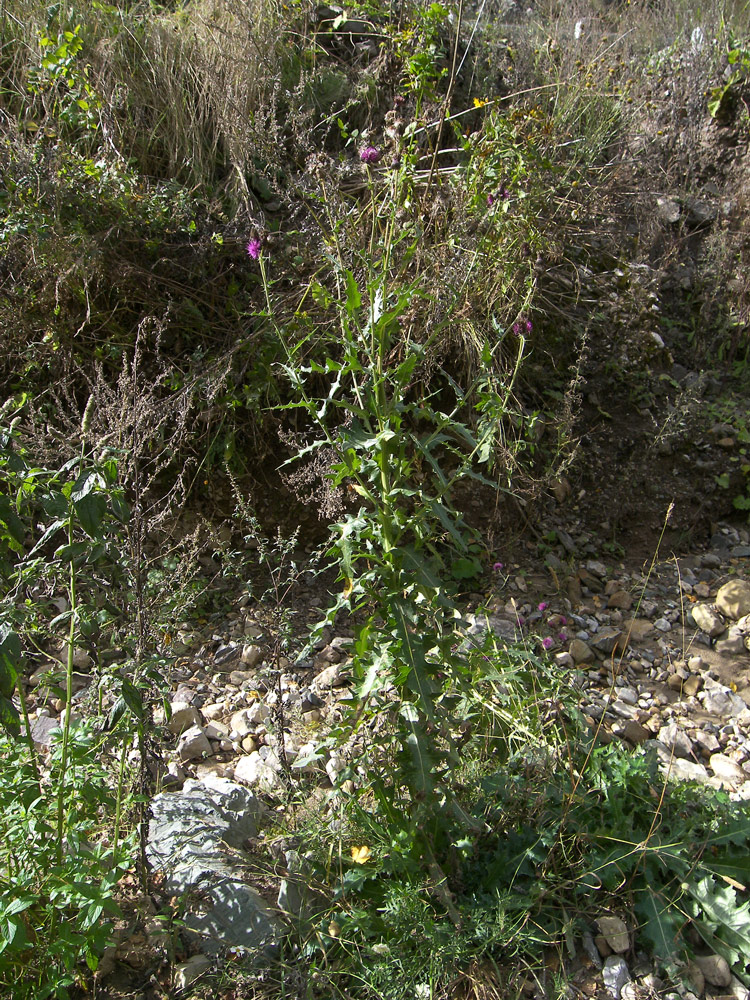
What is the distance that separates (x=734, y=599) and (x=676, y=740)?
2.87 ft

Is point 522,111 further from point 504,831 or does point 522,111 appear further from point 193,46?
point 504,831

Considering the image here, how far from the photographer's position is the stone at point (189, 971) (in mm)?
1773

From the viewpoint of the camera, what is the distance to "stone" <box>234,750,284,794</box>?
2.32m

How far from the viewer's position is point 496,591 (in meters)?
3.15

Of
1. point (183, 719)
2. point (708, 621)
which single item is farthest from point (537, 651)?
point (183, 719)

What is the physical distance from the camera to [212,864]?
199 centimetres

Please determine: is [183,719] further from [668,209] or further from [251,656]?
[668,209]

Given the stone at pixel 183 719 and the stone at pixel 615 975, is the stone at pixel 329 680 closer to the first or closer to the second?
the stone at pixel 183 719

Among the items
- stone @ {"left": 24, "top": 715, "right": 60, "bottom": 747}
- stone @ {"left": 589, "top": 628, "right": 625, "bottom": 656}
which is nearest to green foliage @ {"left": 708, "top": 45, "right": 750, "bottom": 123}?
stone @ {"left": 589, "top": 628, "right": 625, "bottom": 656}

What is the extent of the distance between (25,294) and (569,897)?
3.26m

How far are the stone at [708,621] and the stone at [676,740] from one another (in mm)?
617

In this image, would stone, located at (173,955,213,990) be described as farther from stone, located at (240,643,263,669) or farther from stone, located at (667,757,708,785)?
stone, located at (667,757,708,785)

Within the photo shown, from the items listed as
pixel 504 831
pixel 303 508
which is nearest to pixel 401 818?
pixel 504 831

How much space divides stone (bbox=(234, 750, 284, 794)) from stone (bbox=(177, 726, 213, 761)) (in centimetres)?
12
